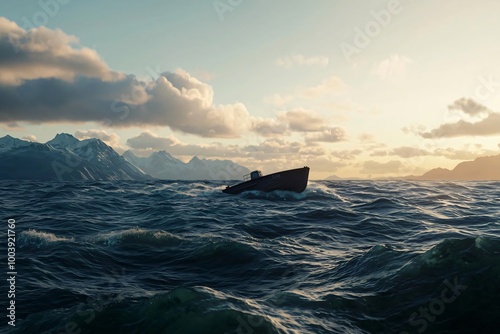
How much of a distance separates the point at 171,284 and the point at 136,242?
5508 mm

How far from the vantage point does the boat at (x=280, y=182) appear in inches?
1468

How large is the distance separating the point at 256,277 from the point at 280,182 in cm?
2705

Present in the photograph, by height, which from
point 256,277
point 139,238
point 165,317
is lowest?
point 256,277

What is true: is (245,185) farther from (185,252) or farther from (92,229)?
(185,252)

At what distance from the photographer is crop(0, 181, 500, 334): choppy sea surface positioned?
6988 millimetres

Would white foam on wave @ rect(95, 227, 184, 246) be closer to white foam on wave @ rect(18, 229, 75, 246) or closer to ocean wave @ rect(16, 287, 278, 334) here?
white foam on wave @ rect(18, 229, 75, 246)

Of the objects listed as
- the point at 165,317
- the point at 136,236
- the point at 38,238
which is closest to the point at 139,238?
the point at 136,236

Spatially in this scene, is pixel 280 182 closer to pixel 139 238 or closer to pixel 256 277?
pixel 139 238

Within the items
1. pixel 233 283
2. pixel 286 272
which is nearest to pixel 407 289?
pixel 286 272

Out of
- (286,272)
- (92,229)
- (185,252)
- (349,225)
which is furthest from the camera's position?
(349,225)

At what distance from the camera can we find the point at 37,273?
424 inches

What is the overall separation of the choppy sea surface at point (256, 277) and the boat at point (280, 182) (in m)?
17.1

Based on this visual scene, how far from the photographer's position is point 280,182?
37594mm

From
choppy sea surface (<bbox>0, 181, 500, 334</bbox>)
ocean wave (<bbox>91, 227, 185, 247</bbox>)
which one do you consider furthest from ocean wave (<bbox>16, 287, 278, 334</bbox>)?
ocean wave (<bbox>91, 227, 185, 247</bbox>)
